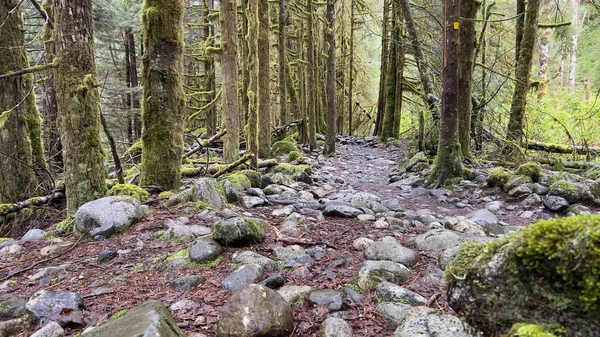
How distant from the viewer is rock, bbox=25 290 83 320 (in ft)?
7.39

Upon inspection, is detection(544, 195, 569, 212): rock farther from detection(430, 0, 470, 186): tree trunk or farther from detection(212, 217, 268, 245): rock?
detection(212, 217, 268, 245): rock

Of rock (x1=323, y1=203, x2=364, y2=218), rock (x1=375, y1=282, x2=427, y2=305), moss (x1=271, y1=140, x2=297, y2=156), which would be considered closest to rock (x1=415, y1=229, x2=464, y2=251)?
rock (x1=375, y1=282, x2=427, y2=305)

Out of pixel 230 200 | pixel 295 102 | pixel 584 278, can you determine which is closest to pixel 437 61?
pixel 295 102

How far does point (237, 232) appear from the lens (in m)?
3.20

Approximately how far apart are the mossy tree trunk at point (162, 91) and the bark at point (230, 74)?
2.62 m

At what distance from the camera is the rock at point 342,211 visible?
14.9 feet

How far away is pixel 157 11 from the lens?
4.88m

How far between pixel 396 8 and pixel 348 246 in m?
13.4

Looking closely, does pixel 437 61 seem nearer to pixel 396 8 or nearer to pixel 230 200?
pixel 396 8

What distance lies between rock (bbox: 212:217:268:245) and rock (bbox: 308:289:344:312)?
105cm

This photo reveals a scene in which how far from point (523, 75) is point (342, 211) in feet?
21.7

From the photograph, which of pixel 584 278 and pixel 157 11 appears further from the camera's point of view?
pixel 157 11

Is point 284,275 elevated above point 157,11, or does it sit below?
below

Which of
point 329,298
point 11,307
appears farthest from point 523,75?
point 11,307
